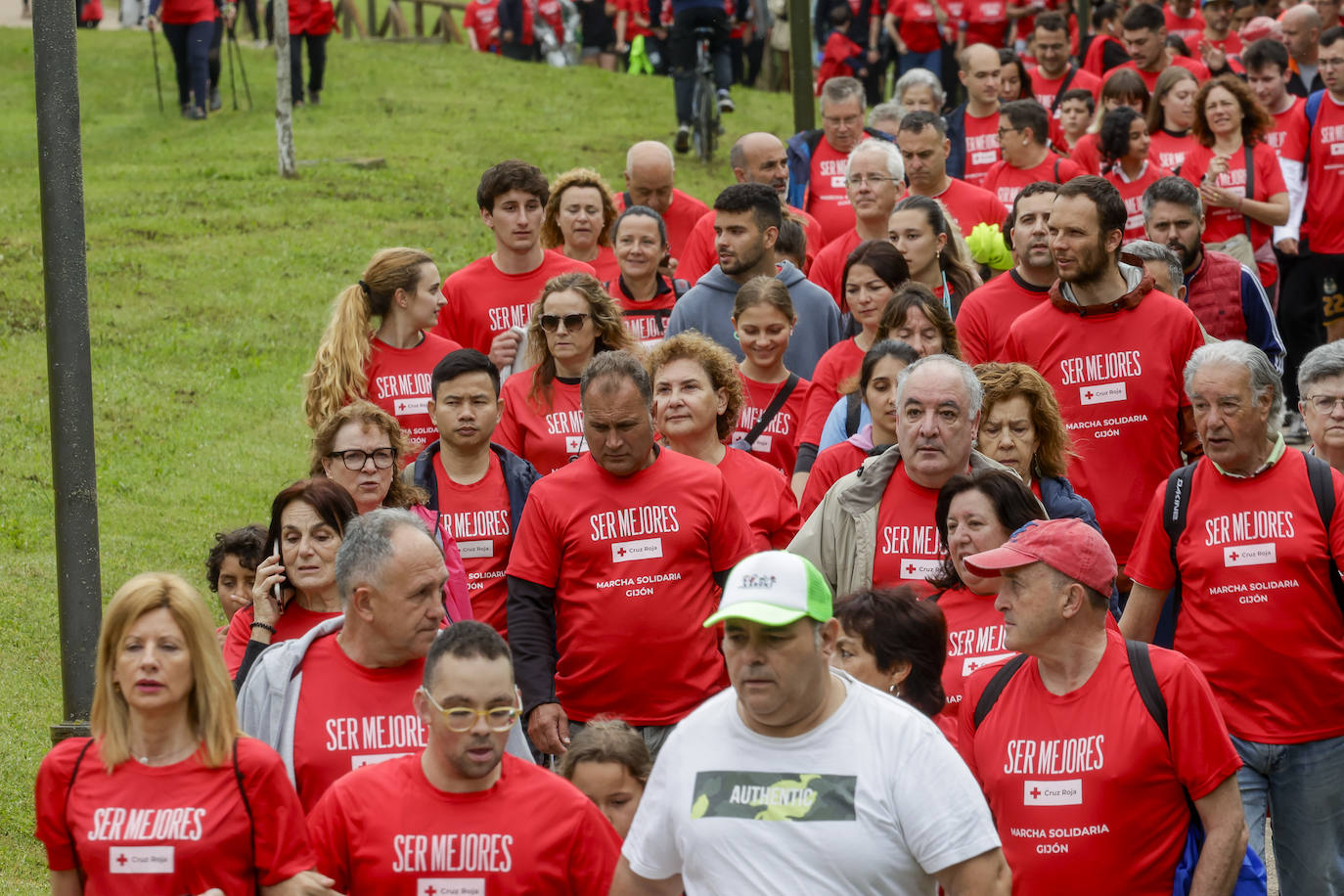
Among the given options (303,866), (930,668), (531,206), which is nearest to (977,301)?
(531,206)

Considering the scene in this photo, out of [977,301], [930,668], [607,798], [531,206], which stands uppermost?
[531,206]

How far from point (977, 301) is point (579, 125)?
17.8 meters

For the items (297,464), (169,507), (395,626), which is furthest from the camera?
(297,464)

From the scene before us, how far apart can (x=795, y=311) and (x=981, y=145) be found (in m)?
5.61

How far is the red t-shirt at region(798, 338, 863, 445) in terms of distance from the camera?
8.70 metres

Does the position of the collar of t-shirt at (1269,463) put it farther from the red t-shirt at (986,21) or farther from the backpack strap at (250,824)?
the red t-shirt at (986,21)

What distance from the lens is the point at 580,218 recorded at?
10.9 m

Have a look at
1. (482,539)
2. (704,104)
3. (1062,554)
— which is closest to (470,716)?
(1062,554)

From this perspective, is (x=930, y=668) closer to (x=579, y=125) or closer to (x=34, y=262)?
(x=34, y=262)

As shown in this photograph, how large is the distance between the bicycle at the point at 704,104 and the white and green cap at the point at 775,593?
1863cm

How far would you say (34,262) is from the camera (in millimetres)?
18484

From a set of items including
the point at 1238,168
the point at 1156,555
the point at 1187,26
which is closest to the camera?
the point at 1156,555

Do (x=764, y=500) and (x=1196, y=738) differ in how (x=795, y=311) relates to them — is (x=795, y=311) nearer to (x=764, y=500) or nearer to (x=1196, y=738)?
(x=764, y=500)

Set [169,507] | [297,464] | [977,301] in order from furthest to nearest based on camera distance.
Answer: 1. [297,464]
2. [169,507]
3. [977,301]
